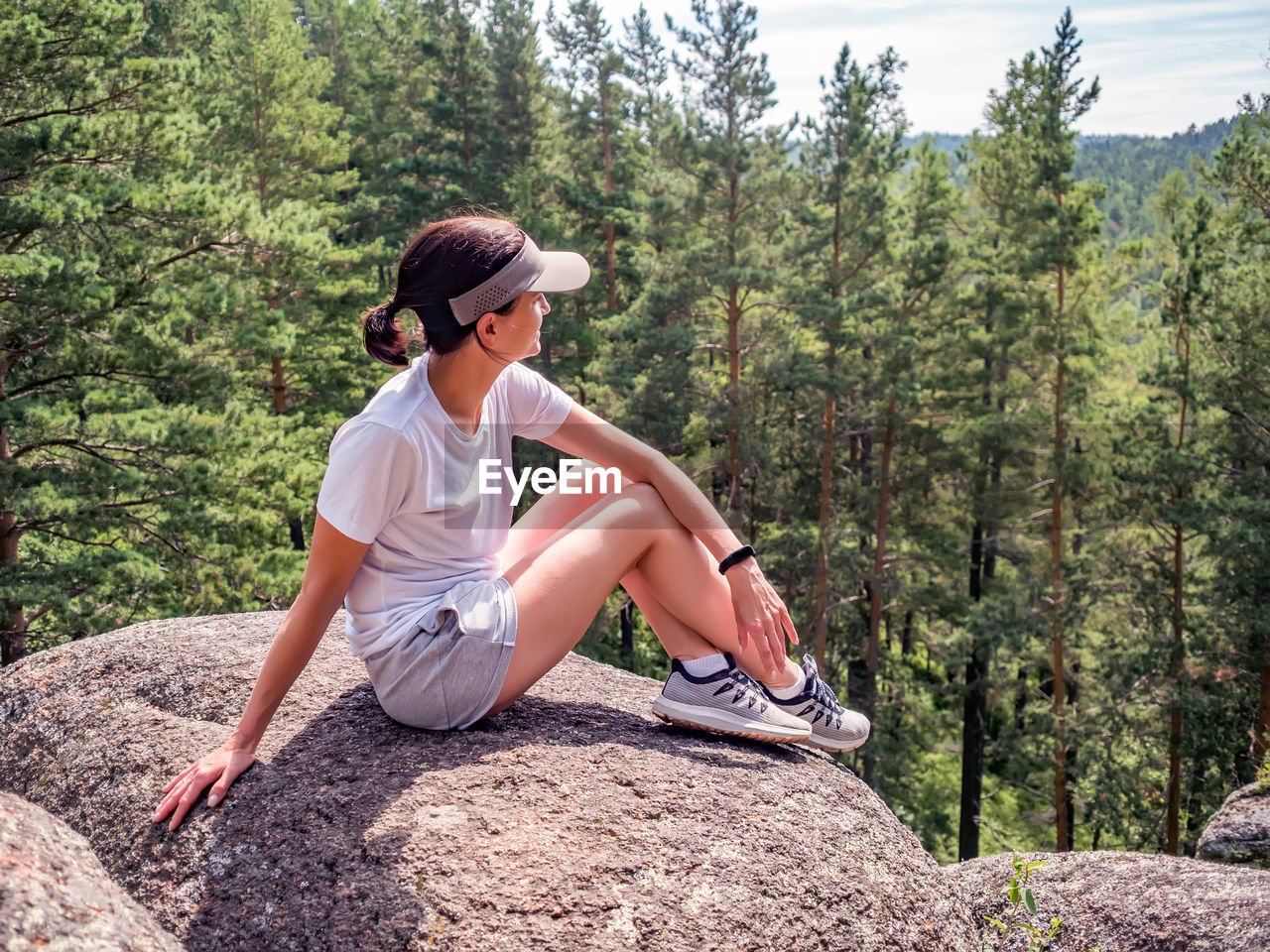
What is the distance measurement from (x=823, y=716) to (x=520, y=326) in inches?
51.7

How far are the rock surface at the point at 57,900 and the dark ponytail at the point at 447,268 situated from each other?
1204mm

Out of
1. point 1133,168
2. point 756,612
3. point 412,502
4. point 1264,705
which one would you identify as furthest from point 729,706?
point 1133,168

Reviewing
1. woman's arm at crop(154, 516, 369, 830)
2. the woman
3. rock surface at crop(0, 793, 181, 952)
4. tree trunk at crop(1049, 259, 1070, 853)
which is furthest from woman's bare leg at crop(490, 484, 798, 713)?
tree trunk at crop(1049, 259, 1070, 853)

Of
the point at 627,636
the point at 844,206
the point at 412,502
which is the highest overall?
the point at 844,206

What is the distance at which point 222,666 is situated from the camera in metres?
2.85

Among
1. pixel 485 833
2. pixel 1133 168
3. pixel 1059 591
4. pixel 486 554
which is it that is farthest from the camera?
pixel 1133 168

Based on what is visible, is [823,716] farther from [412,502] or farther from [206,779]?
[206,779]

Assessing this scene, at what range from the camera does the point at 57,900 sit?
56.1 inches

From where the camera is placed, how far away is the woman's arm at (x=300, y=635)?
78.4 inches

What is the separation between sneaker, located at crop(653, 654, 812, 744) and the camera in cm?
242

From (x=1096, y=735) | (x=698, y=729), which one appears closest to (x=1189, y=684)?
(x=1096, y=735)

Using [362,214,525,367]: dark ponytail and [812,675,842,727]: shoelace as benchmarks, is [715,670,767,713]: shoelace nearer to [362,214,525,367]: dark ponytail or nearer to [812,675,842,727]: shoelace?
[812,675,842,727]: shoelace

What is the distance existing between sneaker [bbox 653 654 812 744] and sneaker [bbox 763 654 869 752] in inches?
2.4

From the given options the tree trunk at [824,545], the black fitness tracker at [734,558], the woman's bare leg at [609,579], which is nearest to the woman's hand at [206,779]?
the woman's bare leg at [609,579]
